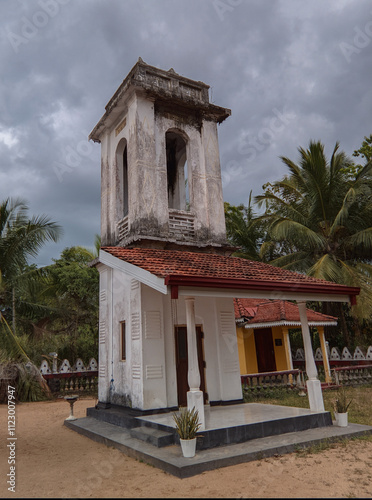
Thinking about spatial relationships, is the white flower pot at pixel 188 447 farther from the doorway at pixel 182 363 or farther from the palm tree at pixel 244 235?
the palm tree at pixel 244 235

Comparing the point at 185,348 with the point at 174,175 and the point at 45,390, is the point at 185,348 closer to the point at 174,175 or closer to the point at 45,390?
the point at 174,175

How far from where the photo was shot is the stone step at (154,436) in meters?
6.52

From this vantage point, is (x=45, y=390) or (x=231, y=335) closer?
(x=231, y=335)

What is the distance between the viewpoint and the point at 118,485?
5.20 metres

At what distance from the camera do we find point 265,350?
658 inches

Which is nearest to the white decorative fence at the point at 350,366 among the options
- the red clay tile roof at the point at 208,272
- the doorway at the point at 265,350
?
the doorway at the point at 265,350

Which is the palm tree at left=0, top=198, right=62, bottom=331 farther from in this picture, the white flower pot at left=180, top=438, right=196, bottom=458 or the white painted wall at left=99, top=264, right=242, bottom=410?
the white flower pot at left=180, top=438, right=196, bottom=458

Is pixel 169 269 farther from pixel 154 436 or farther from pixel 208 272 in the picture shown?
pixel 154 436

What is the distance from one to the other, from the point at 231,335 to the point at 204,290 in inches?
131

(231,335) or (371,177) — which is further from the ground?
(371,177)

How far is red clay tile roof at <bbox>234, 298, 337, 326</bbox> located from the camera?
14.9 m

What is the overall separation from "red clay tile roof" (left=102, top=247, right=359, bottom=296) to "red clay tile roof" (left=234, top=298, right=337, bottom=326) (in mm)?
5516

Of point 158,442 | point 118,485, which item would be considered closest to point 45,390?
point 158,442

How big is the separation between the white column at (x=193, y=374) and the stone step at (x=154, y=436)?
656 millimetres
